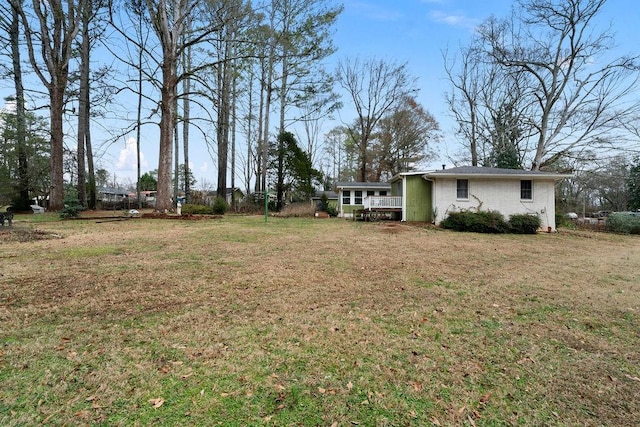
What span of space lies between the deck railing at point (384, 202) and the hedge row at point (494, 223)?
398 centimetres

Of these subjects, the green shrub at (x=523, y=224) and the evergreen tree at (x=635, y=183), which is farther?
the evergreen tree at (x=635, y=183)

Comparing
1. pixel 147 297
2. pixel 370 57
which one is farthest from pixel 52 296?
pixel 370 57

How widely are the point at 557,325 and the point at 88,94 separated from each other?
75.4 feet

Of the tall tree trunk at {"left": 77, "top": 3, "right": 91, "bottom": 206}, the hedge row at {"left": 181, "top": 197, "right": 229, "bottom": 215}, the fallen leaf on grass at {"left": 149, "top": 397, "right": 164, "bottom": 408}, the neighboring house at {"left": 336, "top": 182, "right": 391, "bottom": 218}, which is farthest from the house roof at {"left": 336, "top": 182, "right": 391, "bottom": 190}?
→ the fallen leaf on grass at {"left": 149, "top": 397, "right": 164, "bottom": 408}

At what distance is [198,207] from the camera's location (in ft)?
51.9

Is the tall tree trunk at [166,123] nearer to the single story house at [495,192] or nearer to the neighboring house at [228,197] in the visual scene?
the neighboring house at [228,197]

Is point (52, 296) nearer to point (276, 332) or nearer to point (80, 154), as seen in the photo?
point (276, 332)

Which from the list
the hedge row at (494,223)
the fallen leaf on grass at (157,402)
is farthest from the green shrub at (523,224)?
the fallen leaf on grass at (157,402)

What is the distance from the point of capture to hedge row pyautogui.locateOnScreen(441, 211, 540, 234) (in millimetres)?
12281

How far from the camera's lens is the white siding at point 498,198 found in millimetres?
14125

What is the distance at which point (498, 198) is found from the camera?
47.2 feet

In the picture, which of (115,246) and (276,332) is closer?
(276,332)

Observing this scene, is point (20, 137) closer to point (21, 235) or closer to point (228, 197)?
point (21, 235)

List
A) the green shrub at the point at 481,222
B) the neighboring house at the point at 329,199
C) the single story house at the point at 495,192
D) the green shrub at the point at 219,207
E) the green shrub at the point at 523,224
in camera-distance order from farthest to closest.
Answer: the neighboring house at the point at 329,199
the green shrub at the point at 219,207
the single story house at the point at 495,192
the green shrub at the point at 523,224
the green shrub at the point at 481,222
